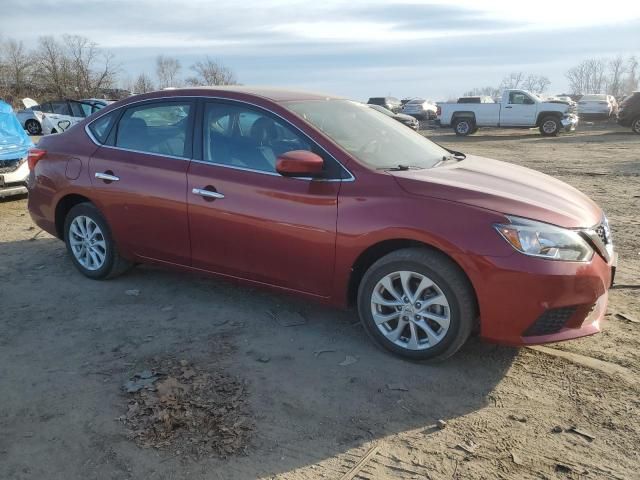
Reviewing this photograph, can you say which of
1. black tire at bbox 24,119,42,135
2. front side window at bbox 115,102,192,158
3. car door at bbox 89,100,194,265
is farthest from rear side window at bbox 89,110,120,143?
black tire at bbox 24,119,42,135

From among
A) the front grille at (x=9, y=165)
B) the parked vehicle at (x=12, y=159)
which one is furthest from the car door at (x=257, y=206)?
the front grille at (x=9, y=165)

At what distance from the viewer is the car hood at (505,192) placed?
3346 millimetres

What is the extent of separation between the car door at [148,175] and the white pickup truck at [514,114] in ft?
77.0

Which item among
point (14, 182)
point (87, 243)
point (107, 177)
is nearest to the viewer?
point (107, 177)

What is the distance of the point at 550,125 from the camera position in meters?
24.9

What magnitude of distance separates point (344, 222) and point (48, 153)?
10.5ft

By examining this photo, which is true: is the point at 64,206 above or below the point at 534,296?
above

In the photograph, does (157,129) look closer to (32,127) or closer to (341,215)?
(341,215)

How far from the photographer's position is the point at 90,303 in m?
4.62

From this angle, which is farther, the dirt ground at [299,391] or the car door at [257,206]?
the car door at [257,206]

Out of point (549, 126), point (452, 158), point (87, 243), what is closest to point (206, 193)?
point (87, 243)

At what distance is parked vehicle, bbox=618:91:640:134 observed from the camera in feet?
77.4

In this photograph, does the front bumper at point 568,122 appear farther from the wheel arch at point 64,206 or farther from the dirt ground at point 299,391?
the wheel arch at point 64,206

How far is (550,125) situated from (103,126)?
77.7 feet
